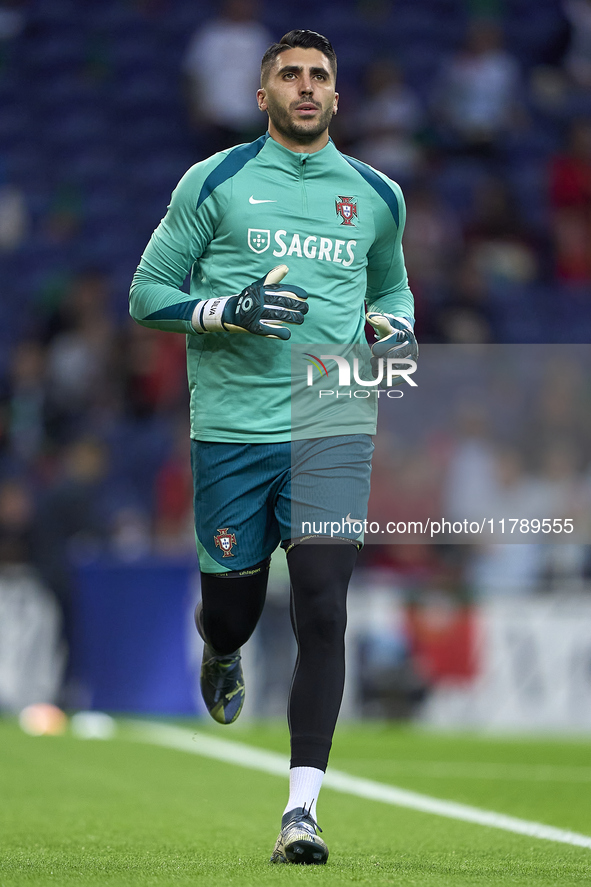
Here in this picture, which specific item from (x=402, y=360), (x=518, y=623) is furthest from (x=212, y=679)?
(x=518, y=623)

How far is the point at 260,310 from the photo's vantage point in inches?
145

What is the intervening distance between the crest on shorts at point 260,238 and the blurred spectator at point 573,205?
28.1 ft

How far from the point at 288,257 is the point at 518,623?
18.6 feet

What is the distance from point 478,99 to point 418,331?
2924 mm

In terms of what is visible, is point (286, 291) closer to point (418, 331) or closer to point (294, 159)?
point (294, 159)

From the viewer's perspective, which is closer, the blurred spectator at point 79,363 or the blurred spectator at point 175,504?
the blurred spectator at point 175,504

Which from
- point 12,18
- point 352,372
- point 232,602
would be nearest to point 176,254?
point 352,372

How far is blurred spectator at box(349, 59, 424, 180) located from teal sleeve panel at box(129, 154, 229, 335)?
8775 millimetres

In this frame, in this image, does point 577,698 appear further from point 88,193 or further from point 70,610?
point 88,193

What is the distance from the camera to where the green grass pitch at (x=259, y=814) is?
3314 millimetres

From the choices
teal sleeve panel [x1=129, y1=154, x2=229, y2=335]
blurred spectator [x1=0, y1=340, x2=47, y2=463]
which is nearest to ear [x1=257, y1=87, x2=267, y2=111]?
teal sleeve panel [x1=129, y1=154, x2=229, y2=335]

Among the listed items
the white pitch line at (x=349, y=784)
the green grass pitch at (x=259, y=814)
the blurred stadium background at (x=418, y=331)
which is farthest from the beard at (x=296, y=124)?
the blurred stadium background at (x=418, y=331)

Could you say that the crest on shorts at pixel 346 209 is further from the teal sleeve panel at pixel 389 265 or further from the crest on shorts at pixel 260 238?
the crest on shorts at pixel 260 238

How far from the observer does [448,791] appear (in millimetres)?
5742
